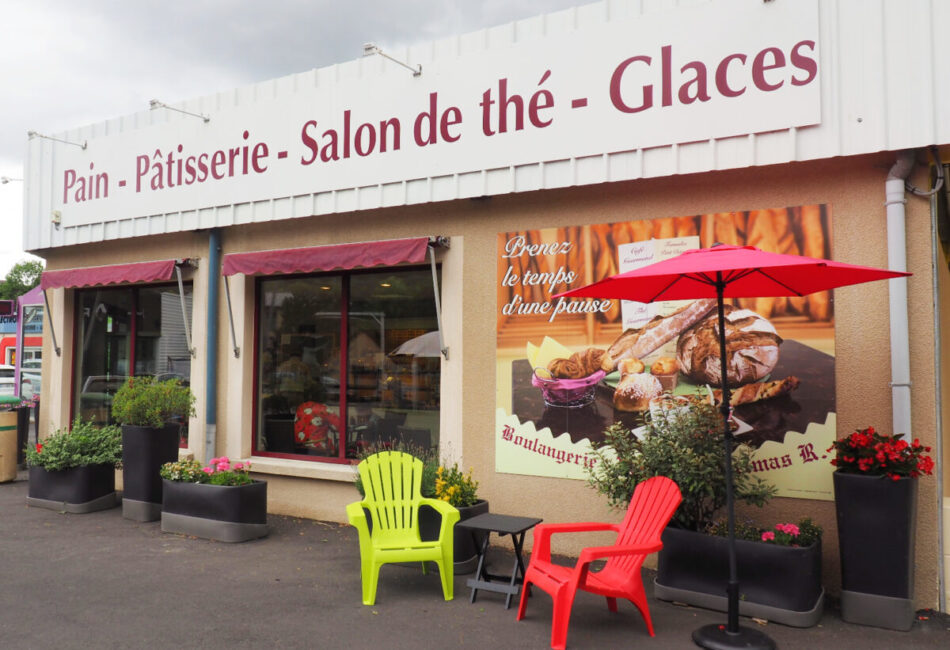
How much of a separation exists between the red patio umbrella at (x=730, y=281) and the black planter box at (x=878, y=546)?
0.81 m

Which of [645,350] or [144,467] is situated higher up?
[645,350]

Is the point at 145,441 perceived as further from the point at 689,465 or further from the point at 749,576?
the point at 749,576

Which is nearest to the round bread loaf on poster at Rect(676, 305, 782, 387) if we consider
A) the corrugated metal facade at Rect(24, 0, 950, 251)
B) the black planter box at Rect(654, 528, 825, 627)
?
the corrugated metal facade at Rect(24, 0, 950, 251)

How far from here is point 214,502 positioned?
665 cm

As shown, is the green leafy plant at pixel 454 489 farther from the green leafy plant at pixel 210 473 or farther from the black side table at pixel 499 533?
the green leafy plant at pixel 210 473

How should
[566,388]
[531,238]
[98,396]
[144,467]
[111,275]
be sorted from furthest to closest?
[98,396] < [111,275] < [144,467] < [531,238] < [566,388]

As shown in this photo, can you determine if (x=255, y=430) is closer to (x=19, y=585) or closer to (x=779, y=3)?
(x=19, y=585)

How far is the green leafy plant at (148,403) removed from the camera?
7.45 m

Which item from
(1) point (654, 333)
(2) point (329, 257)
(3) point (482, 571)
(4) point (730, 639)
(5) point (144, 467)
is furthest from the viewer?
(5) point (144, 467)

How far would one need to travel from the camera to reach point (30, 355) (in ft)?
104

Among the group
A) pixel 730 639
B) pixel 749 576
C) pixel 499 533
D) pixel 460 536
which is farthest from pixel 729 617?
pixel 460 536

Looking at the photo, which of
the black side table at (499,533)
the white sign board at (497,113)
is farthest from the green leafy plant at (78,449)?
the black side table at (499,533)

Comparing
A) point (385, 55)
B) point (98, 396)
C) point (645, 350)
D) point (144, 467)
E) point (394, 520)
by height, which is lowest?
point (394, 520)

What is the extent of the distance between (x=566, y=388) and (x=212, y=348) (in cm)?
420
